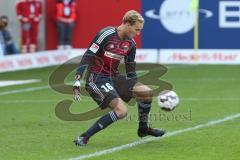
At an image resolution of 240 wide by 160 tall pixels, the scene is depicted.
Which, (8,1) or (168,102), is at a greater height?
(168,102)

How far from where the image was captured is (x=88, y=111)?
14.5 meters

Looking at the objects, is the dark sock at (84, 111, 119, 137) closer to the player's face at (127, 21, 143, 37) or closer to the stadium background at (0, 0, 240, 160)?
the stadium background at (0, 0, 240, 160)

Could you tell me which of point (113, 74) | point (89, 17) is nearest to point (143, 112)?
point (113, 74)

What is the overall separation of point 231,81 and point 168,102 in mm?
8264

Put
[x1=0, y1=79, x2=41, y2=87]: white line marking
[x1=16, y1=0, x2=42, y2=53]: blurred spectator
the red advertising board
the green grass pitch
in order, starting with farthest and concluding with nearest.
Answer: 1. the red advertising board
2. [x1=16, y1=0, x2=42, y2=53]: blurred spectator
3. [x1=0, y1=79, x2=41, y2=87]: white line marking
4. the green grass pitch

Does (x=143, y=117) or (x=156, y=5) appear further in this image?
(x=156, y=5)

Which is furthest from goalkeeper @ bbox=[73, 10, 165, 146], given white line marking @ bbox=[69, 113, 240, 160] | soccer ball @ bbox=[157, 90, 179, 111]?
soccer ball @ bbox=[157, 90, 179, 111]

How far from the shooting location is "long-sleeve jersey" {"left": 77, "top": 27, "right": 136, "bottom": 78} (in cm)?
1032

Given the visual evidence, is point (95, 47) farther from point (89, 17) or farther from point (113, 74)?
point (89, 17)

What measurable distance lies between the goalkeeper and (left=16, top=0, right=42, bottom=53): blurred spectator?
47.9 feet

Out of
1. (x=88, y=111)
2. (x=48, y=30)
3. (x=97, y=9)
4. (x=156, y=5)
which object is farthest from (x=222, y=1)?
(x=88, y=111)

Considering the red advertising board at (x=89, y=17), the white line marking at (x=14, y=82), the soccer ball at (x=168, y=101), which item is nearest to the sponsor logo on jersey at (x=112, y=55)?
the soccer ball at (x=168, y=101)

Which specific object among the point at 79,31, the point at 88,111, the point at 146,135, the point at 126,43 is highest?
the point at 126,43

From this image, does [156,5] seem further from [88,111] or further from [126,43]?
[126,43]
